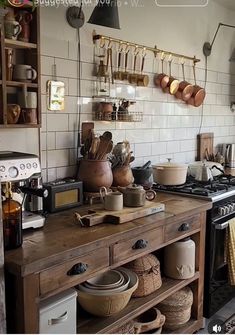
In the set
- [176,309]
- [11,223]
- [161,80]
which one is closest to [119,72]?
[161,80]

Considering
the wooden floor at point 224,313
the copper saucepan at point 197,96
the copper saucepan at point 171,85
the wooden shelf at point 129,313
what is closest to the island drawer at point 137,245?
the wooden shelf at point 129,313

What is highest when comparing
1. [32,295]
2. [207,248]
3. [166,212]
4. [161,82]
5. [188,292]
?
[161,82]

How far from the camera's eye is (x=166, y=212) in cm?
208

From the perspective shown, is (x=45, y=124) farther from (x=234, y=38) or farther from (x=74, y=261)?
(x=234, y=38)

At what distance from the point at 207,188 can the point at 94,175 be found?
0.86 metres

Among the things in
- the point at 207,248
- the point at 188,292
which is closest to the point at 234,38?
the point at 207,248

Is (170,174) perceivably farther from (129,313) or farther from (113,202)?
(129,313)

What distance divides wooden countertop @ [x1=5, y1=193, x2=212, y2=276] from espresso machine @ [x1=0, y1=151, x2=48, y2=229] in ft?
0.21

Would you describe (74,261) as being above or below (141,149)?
below

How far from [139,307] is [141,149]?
128 cm

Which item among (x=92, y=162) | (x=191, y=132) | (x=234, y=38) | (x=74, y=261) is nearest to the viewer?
(x=74, y=261)

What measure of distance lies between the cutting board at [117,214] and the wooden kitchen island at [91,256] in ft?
0.10

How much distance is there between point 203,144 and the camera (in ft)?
11.4

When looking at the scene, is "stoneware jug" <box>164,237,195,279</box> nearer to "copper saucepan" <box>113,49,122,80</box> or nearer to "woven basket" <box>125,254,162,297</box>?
"woven basket" <box>125,254,162,297</box>
